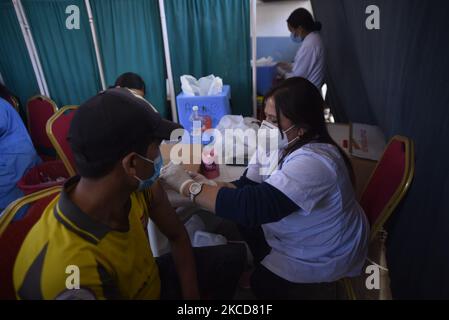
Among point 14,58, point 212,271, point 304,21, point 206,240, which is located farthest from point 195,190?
point 14,58

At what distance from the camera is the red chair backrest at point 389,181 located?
3.23 ft

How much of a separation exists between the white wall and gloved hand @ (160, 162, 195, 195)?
422 centimetres

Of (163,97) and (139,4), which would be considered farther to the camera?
A: (163,97)

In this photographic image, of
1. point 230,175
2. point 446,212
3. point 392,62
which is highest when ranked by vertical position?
point 392,62

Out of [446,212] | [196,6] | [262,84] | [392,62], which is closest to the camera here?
[446,212]

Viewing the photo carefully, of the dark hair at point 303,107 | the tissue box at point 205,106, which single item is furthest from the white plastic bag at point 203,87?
the dark hair at point 303,107

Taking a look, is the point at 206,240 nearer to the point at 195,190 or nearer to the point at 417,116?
the point at 195,190

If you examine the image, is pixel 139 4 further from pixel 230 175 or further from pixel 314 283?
pixel 314 283

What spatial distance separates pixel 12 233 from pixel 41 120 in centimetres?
191

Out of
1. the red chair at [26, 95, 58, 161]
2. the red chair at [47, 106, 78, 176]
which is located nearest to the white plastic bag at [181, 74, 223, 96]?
the red chair at [47, 106, 78, 176]

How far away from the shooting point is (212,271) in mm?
1116

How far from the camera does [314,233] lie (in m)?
1.03
